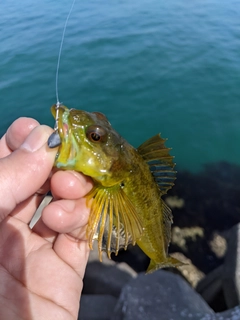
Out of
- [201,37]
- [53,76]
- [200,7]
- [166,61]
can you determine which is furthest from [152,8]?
[53,76]

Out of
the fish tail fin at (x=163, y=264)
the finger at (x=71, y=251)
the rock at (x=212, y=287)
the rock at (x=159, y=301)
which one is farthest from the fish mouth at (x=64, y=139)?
the rock at (x=212, y=287)

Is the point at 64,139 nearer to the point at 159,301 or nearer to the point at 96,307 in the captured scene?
the point at 159,301

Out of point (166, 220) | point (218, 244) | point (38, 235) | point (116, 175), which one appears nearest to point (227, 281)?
point (166, 220)

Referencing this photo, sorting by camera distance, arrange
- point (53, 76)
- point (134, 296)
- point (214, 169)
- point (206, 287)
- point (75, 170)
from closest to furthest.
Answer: point (75, 170) → point (134, 296) → point (206, 287) → point (214, 169) → point (53, 76)

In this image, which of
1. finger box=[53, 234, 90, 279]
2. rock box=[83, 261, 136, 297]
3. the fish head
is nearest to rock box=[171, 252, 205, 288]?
rock box=[83, 261, 136, 297]

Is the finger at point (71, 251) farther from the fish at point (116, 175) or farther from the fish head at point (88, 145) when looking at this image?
the fish head at point (88, 145)

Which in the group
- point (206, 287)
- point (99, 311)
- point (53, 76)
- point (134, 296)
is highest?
point (53, 76)

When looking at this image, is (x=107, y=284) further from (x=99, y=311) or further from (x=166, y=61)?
(x=166, y=61)
